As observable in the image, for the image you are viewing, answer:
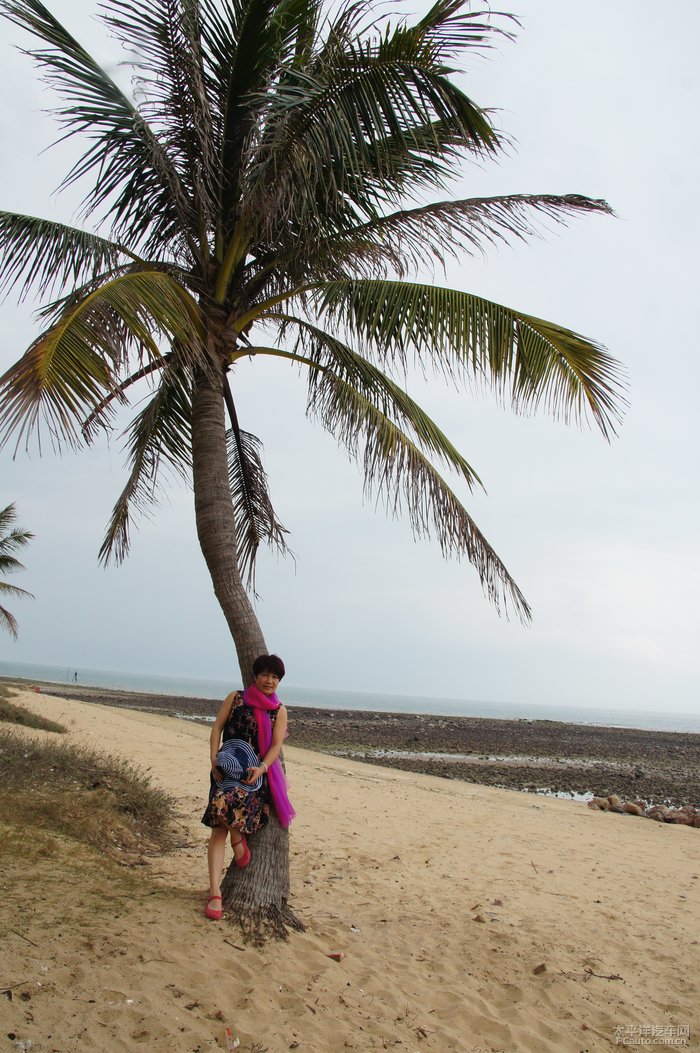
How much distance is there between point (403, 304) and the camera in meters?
5.72

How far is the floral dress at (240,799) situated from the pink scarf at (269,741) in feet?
0.10

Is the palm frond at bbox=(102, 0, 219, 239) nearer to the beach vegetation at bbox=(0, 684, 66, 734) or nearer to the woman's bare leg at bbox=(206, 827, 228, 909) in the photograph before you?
Answer: the woman's bare leg at bbox=(206, 827, 228, 909)

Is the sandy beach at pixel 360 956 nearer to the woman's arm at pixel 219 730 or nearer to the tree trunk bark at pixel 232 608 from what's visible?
the tree trunk bark at pixel 232 608

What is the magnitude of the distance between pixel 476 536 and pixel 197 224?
325 cm

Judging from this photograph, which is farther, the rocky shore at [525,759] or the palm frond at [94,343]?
the rocky shore at [525,759]

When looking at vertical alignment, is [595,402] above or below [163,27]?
below

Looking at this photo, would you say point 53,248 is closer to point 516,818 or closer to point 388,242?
point 388,242

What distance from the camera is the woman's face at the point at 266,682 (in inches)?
177

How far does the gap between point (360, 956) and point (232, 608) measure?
2333 mm

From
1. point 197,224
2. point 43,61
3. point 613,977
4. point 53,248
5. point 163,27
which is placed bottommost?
point 613,977

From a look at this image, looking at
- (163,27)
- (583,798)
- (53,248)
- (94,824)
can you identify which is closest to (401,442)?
(53,248)

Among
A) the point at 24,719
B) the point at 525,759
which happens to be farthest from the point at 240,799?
the point at 525,759

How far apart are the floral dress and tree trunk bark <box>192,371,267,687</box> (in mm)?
336

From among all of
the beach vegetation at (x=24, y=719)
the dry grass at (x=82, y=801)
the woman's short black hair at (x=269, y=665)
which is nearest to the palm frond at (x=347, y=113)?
the woman's short black hair at (x=269, y=665)
